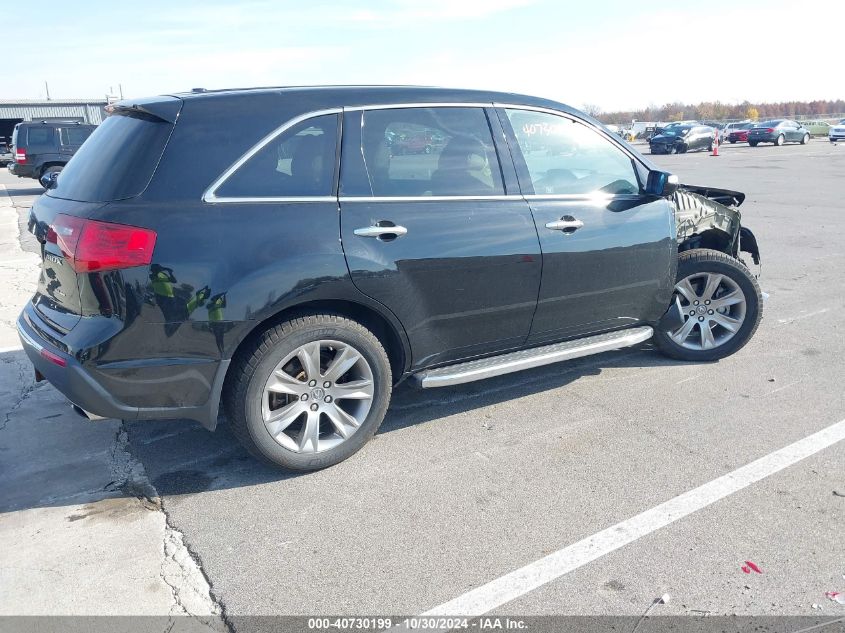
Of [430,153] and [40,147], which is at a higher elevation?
[40,147]

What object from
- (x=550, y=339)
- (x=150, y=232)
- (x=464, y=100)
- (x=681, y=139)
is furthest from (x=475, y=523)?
(x=681, y=139)

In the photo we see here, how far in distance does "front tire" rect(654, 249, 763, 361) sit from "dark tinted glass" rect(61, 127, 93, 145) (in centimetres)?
1909

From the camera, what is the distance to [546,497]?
3469mm

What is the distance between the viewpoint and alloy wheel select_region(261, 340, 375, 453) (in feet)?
11.8

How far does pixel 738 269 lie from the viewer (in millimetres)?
5223

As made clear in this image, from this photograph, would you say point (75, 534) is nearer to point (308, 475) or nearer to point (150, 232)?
point (308, 475)

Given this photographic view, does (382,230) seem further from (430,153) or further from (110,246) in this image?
(110,246)

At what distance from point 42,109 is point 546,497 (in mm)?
46601

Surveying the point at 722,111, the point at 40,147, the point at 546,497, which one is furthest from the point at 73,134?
the point at 722,111

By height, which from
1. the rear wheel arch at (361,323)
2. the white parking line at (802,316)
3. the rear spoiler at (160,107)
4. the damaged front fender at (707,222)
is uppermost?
the rear spoiler at (160,107)

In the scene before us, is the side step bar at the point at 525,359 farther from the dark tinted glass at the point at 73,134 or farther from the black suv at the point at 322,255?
the dark tinted glass at the point at 73,134

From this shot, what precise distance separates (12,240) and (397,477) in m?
10.2

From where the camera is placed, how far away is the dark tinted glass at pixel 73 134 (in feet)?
66.2

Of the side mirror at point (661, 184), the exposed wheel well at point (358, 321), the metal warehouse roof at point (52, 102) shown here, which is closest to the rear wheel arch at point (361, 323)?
the exposed wheel well at point (358, 321)
